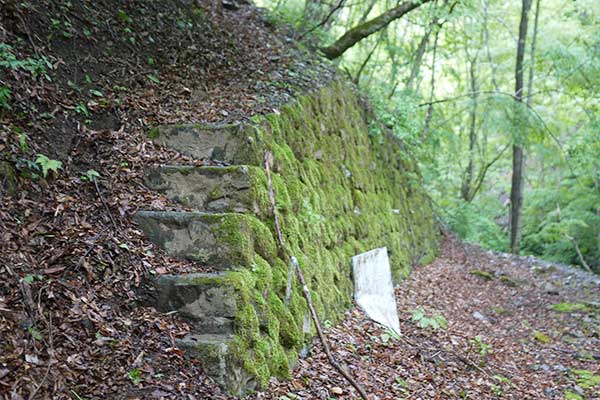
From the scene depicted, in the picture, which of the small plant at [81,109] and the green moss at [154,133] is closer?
the small plant at [81,109]

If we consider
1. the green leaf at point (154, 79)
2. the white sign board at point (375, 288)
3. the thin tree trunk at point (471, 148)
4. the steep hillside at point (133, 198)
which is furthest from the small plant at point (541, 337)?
the thin tree trunk at point (471, 148)

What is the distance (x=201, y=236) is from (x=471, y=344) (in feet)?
12.6

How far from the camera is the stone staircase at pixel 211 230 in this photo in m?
3.07

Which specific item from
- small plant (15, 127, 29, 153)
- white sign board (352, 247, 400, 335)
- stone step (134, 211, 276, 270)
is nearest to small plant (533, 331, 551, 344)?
white sign board (352, 247, 400, 335)

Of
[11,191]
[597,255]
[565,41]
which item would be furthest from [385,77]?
[11,191]

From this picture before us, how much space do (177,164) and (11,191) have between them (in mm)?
1311

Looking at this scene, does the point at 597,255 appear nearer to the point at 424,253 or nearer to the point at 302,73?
the point at 424,253

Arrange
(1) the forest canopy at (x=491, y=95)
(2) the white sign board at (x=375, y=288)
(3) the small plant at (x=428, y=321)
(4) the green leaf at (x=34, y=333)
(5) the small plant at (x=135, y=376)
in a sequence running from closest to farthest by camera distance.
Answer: (4) the green leaf at (x=34, y=333)
(5) the small plant at (x=135, y=376)
(2) the white sign board at (x=375, y=288)
(3) the small plant at (x=428, y=321)
(1) the forest canopy at (x=491, y=95)

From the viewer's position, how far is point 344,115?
789cm

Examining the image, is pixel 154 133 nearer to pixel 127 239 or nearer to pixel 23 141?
pixel 23 141

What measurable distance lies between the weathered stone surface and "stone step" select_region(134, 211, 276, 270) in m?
0.61

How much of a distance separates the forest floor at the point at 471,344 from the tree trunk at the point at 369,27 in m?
4.18

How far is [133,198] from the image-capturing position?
3766 millimetres

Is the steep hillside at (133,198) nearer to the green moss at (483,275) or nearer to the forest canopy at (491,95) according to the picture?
the forest canopy at (491,95)
